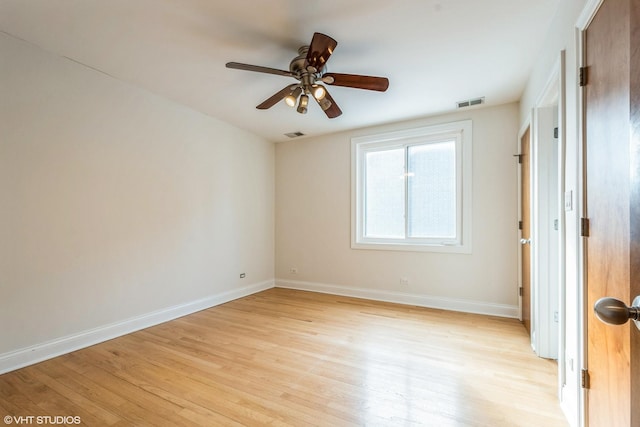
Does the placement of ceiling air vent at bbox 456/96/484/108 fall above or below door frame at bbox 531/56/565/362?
above

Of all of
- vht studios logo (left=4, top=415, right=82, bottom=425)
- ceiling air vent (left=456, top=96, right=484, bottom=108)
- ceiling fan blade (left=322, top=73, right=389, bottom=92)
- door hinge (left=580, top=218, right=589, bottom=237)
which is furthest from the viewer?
ceiling air vent (left=456, top=96, right=484, bottom=108)

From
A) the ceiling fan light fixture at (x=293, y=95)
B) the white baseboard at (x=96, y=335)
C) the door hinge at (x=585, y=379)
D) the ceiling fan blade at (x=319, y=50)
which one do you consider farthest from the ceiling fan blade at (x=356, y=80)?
the white baseboard at (x=96, y=335)

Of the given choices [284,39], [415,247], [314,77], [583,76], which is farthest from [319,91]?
[415,247]

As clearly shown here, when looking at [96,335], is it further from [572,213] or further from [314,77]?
[572,213]

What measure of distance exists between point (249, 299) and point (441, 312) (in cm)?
260

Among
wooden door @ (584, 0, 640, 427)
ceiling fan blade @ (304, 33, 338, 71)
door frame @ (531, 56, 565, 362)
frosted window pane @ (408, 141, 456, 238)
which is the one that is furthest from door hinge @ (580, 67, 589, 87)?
frosted window pane @ (408, 141, 456, 238)

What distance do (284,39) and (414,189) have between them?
259cm

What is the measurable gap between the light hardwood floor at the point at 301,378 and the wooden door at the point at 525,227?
244 mm

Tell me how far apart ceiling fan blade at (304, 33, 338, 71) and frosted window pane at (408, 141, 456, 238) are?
2290mm

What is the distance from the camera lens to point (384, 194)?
13.8ft

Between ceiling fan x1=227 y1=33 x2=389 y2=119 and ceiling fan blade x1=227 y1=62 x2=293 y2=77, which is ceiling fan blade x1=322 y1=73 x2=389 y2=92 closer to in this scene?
ceiling fan x1=227 y1=33 x2=389 y2=119

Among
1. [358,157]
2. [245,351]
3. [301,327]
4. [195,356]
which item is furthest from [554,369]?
[358,157]

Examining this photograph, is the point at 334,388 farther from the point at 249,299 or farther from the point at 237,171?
the point at 237,171

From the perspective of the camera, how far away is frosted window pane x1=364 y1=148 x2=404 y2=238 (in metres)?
4.09
